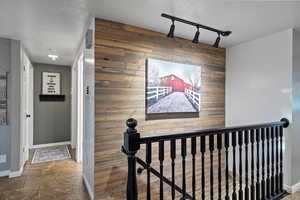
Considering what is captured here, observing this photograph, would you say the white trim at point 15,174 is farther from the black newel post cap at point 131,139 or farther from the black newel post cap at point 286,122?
the black newel post cap at point 286,122

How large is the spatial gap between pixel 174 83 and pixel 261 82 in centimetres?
145

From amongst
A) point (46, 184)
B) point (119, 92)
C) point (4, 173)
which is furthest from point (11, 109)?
point (119, 92)

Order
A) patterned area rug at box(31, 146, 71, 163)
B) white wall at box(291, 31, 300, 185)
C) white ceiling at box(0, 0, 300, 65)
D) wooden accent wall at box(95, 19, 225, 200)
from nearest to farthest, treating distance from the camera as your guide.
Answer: white ceiling at box(0, 0, 300, 65) < wooden accent wall at box(95, 19, 225, 200) < white wall at box(291, 31, 300, 185) < patterned area rug at box(31, 146, 71, 163)

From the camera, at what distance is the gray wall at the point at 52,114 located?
5043mm

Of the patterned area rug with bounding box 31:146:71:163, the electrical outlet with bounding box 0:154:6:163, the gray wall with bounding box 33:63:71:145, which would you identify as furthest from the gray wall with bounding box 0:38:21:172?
the gray wall with bounding box 33:63:71:145

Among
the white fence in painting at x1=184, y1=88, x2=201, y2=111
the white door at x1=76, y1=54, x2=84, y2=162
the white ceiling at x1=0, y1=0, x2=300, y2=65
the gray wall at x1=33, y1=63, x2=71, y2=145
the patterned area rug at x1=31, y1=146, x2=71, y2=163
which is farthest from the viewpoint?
the gray wall at x1=33, y1=63, x2=71, y2=145

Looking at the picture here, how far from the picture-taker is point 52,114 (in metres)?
5.27

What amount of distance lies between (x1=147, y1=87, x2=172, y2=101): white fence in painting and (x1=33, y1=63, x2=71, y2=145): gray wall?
3698mm

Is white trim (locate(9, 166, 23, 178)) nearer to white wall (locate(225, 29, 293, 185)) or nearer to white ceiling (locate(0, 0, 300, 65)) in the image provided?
white ceiling (locate(0, 0, 300, 65))

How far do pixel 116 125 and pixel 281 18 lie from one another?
2.52 metres

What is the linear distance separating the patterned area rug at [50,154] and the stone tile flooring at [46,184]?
37 centimetres

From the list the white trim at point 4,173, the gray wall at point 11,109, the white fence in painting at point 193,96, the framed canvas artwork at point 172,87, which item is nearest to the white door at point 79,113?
the gray wall at point 11,109

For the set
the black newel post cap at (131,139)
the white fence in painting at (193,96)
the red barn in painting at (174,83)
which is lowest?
the black newel post cap at (131,139)

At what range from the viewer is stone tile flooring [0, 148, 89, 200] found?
2482mm
